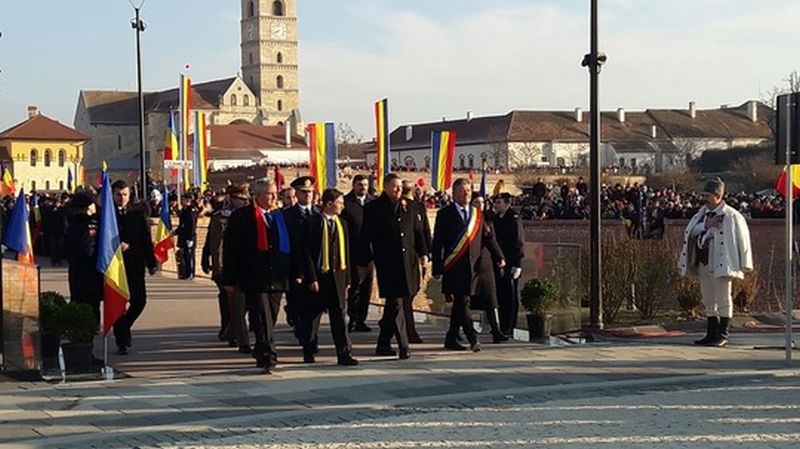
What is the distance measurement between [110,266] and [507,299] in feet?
16.2

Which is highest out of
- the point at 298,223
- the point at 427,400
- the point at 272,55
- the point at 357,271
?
the point at 272,55

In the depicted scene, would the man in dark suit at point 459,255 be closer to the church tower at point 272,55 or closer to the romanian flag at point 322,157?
the romanian flag at point 322,157

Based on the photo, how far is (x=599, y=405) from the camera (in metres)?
9.43

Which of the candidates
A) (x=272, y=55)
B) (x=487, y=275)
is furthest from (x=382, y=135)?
(x=272, y=55)

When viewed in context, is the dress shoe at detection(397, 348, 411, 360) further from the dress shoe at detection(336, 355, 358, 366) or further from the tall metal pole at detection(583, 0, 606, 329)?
the tall metal pole at detection(583, 0, 606, 329)

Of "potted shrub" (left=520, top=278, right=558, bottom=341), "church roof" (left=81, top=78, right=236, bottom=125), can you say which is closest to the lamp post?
"potted shrub" (left=520, top=278, right=558, bottom=341)

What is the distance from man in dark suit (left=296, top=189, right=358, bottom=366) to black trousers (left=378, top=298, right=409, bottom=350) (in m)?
0.56

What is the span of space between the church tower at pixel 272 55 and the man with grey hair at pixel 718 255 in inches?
5783

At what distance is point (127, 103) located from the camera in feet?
489

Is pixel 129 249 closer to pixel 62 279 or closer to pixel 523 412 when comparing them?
pixel 523 412

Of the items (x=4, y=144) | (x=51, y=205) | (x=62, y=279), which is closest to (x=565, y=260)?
(x=62, y=279)

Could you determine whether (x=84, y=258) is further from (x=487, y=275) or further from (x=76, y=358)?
(x=487, y=275)

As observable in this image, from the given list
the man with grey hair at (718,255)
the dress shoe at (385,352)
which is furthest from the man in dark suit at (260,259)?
the man with grey hair at (718,255)

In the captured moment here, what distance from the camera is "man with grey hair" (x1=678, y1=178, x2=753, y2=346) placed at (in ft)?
43.7
